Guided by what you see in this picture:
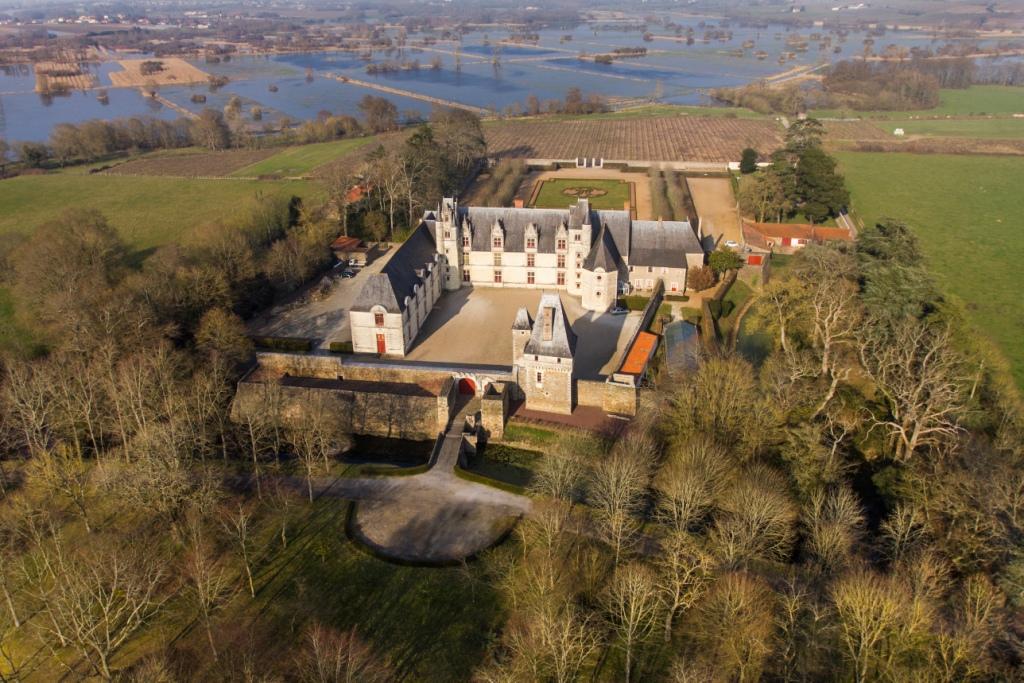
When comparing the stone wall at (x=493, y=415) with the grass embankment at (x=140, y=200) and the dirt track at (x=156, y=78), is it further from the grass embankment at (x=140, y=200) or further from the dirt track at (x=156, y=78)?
the dirt track at (x=156, y=78)

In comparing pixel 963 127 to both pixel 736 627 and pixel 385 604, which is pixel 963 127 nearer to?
pixel 736 627

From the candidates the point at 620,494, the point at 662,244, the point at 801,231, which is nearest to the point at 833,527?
the point at 620,494

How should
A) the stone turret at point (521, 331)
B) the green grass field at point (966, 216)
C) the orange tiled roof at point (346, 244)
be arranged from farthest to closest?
the orange tiled roof at point (346, 244) < the green grass field at point (966, 216) < the stone turret at point (521, 331)

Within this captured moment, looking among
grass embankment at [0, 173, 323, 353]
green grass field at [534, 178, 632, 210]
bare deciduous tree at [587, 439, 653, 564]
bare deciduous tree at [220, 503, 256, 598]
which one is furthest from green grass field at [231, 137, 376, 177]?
bare deciduous tree at [587, 439, 653, 564]

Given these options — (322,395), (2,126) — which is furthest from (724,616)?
(2,126)

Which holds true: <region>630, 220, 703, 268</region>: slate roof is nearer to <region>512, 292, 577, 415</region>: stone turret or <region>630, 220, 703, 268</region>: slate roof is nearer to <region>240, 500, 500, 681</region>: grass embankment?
<region>512, 292, 577, 415</region>: stone turret

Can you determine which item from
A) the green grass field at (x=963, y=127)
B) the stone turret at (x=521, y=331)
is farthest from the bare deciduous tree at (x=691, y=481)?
the green grass field at (x=963, y=127)
